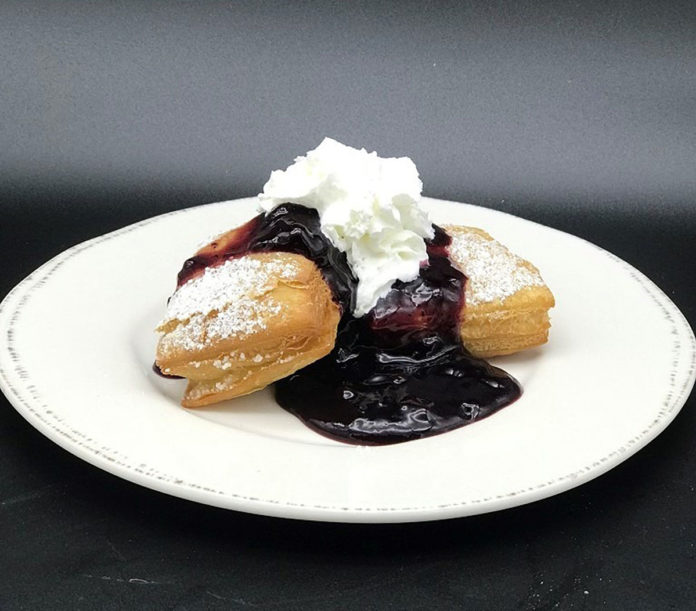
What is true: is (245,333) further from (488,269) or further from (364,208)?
(488,269)

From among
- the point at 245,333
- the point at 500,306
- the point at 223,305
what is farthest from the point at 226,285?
the point at 500,306

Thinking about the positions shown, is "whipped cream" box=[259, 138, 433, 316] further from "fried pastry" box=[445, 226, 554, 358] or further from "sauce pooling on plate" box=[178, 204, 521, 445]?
"fried pastry" box=[445, 226, 554, 358]

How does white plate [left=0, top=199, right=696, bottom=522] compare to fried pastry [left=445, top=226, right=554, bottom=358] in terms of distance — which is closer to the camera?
white plate [left=0, top=199, right=696, bottom=522]

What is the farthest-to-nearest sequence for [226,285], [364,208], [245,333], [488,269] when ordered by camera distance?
[488,269]
[364,208]
[226,285]
[245,333]

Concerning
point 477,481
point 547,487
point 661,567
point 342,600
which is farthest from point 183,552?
point 661,567

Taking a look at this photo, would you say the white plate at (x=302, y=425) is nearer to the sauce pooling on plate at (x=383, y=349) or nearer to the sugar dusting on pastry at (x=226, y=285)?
the sauce pooling on plate at (x=383, y=349)

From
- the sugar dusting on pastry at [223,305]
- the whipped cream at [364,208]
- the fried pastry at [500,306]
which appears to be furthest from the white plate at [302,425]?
the whipped cream at [364,208]

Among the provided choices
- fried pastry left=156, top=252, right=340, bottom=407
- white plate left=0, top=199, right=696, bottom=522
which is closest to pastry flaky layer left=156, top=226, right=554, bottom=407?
fried pastry left=156, top=252, right=340, bottom=407
